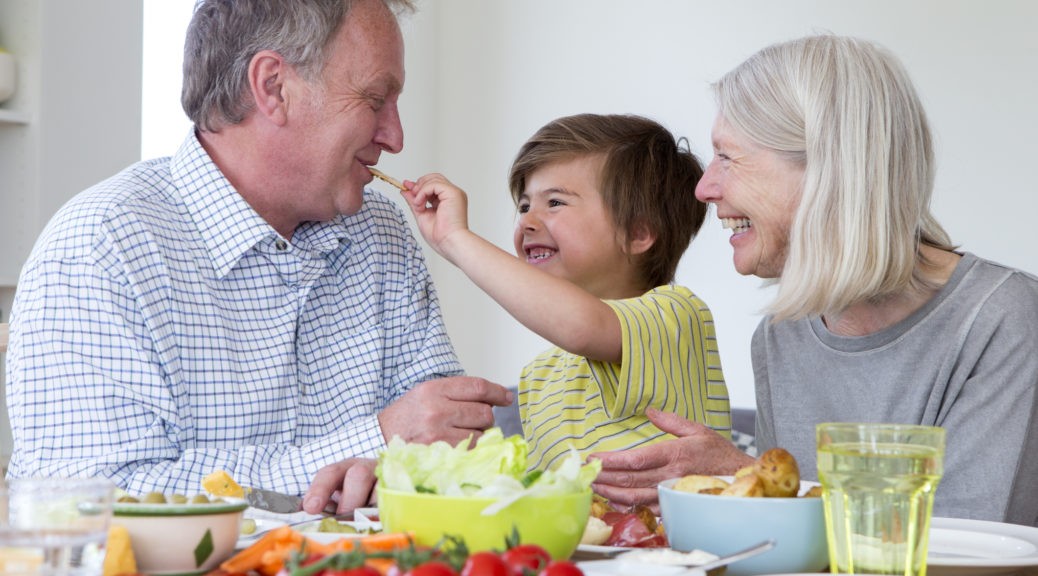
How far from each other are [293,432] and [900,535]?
1.05m

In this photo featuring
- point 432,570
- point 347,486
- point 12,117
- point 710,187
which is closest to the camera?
point 432,570

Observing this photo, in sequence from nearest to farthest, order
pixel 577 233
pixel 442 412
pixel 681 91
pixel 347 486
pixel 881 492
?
pixel 881 492
pixel 347 486
pixel 442 412
pixel 577 233
pixel 681 91

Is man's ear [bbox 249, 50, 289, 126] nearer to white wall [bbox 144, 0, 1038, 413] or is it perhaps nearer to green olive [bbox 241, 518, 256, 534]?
green olive [bbox 241, 518, 256, 534]

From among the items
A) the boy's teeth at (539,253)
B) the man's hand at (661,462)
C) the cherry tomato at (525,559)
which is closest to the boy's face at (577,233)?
the boy's teeth at (539,253)

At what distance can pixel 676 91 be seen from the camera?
4.26m

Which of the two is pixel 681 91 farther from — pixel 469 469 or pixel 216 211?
pixel 469 469

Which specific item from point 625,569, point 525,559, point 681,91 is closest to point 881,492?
point 625,569

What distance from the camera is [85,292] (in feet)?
4.83

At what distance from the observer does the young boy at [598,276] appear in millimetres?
Result: 1614

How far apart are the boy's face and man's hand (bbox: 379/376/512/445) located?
689mm

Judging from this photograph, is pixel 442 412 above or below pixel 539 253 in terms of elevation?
below

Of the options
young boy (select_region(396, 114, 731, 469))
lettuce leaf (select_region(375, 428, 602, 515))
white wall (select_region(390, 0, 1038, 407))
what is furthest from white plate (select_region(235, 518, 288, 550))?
white wall (select_region(390, 0, 1038, 407))

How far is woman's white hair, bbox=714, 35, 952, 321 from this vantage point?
5.28ft

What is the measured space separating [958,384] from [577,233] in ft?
2.86
